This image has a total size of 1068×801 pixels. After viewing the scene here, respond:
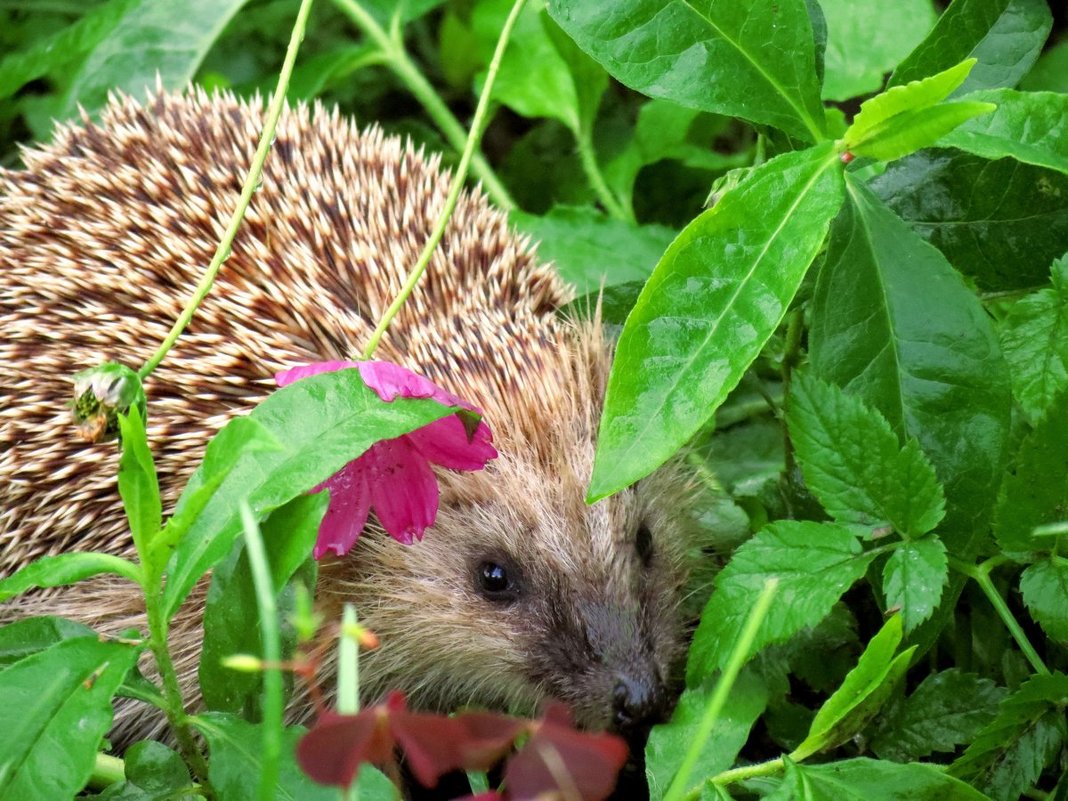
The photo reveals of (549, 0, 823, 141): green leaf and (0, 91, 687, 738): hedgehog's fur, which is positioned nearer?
(549, 0, 823, 141): green leaf

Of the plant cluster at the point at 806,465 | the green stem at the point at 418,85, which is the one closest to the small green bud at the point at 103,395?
the plant cluster at the point at 806,465

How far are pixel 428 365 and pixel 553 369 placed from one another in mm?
219

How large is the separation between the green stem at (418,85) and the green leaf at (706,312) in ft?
5.05

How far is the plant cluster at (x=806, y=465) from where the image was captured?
1.55 m

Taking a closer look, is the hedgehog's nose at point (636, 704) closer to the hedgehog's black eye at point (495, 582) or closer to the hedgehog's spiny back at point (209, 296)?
the hedgehog's black eye at point (495, 582)

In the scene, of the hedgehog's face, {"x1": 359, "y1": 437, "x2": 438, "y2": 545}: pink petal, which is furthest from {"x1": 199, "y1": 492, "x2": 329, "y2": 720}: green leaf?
the hedgehog's face

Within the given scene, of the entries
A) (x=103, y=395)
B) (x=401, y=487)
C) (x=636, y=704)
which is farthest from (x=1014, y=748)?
(x=103, y=395)

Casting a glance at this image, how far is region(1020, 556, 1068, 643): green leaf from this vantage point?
1.71m

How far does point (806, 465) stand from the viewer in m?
1.82

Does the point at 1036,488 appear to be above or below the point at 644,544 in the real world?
above

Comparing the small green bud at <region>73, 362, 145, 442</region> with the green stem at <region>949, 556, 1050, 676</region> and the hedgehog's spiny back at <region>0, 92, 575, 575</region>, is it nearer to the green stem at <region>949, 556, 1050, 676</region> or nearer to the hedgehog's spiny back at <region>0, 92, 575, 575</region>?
the hedgehog's spiny back at <region>0, 92, 575, 575</region>

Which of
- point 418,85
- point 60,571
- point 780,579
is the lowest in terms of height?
point 780,579

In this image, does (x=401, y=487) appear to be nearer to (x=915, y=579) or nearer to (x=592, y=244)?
(x=915, y=579)

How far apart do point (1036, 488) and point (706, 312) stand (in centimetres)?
51
